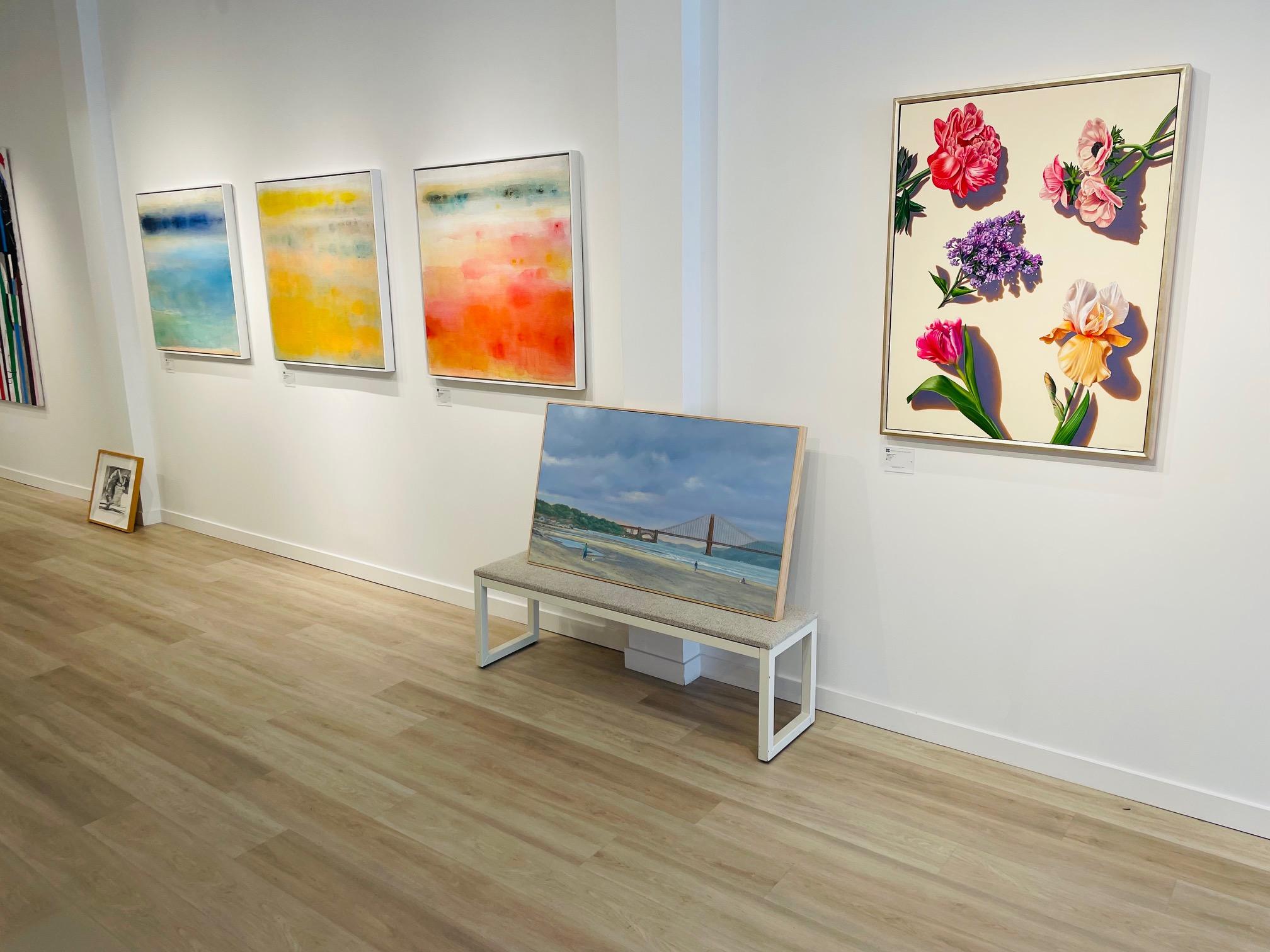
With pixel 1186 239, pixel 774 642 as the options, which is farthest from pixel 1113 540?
pixel 774 642

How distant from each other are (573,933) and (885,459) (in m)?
1.82

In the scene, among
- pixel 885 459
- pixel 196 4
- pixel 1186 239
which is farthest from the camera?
pixel 196 4

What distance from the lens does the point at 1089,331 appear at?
268 cm

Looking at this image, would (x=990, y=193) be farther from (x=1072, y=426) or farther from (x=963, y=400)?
(x=1072, y=426)

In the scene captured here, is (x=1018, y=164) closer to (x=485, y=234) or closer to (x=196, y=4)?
(x=485, y=234)

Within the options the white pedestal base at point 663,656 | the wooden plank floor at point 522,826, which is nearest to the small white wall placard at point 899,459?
the wooden plank floor at point 522,826

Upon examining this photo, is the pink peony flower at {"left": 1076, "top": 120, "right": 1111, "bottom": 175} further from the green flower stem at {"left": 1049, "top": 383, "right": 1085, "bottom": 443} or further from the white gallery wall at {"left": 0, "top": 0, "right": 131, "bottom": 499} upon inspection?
the white gallery wall at {"left": 0, "top": 0, "right": 131, "bottom": 499}

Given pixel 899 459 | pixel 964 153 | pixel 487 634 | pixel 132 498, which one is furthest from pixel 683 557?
pixel 132 498

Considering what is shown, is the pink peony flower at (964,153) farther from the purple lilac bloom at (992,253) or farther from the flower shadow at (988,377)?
the flower shadow at (988,377)

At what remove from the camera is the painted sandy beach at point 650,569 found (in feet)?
10.6

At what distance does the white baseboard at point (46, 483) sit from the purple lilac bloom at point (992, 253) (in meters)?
6.43

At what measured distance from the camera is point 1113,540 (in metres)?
2.77

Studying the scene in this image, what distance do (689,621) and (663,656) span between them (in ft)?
1.94

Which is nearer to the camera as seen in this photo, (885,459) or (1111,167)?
(1111,167)
